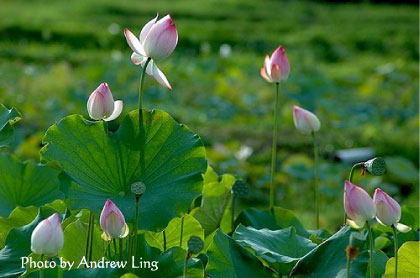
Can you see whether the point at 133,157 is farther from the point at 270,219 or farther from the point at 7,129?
the point at 270,219

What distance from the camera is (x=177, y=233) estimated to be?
105 cm

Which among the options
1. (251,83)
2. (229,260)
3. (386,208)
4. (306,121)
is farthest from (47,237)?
(251,83)

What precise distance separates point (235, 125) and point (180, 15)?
5.45 metres

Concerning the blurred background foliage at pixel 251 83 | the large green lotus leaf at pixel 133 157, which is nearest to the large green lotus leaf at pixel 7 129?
the large green lotus leaf at pixel 133 157

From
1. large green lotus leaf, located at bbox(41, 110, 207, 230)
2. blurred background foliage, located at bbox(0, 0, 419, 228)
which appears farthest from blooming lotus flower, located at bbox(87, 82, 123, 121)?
blurred background foliage, located at bbox(0, 0, 419, 228)

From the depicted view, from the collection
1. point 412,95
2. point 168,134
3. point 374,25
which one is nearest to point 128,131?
point 168,134

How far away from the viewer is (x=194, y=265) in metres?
0.87

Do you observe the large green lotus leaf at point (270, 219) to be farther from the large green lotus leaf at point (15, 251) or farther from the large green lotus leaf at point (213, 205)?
the large green lotus leaf at point (15, 251)

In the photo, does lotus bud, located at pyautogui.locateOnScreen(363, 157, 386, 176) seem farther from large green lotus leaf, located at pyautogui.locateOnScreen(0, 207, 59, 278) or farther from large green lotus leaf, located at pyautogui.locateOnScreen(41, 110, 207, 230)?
large green lotus leaf, located at pyautogui.locateOnScreen(0, 207, 59, 278)

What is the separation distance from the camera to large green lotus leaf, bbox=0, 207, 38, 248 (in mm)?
1027

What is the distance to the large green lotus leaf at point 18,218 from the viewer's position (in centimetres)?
103

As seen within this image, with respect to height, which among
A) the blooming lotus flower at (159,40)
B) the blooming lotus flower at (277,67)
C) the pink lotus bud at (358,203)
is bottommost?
the pink lotus bud at (358,203)

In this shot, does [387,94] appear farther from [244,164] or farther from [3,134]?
[3,134]

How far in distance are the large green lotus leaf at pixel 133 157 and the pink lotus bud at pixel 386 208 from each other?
0.66ft
